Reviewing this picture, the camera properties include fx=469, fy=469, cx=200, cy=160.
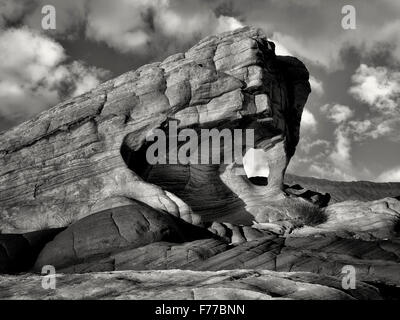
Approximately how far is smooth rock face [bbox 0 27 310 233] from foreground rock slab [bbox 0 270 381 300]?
1195 centimetres

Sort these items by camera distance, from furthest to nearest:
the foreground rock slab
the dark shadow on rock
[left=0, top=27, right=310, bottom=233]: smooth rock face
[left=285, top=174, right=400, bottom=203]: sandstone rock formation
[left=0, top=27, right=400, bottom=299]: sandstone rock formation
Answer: [left=285, top=174, right=400, bottom=203]: sandstone rock formation → [left=0, top=27, right=310, bottom=233]: smooth rock face → the dark shadow on rock → [left=0, top=27, right=400, bottom=299]: sandstone rock formation → the foreground rock slab

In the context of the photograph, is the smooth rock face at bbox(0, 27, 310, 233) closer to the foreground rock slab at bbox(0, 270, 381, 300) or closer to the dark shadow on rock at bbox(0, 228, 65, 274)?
the dark shadow on rock at bbox(0, 228, 65, 274)

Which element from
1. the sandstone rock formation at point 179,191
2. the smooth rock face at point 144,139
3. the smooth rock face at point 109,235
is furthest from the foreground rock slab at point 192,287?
the smooth rock face at point 144,139

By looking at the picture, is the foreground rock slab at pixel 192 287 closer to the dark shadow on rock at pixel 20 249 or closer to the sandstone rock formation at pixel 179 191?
the sandstone rock formation at pixel 179 191

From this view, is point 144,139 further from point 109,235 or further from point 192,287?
point 192,287

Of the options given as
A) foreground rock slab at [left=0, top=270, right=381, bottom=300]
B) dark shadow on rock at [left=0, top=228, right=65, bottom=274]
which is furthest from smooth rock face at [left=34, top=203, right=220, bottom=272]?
foreground rock slab at [left=0, top=270, right=381, bottom=300]

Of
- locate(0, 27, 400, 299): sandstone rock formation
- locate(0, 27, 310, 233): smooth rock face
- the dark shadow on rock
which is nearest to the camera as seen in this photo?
locate(0, 27, 400, 299): sandstone rock formation

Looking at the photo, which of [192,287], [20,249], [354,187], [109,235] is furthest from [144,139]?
[354,187]

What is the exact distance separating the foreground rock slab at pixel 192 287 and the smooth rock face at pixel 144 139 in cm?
Answer: 1195

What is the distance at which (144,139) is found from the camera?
29266mm

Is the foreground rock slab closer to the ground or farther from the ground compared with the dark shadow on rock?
closer to the ground

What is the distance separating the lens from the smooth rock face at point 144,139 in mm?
26812

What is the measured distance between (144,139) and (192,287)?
61.9 ft

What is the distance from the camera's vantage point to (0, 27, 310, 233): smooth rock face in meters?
26.8
